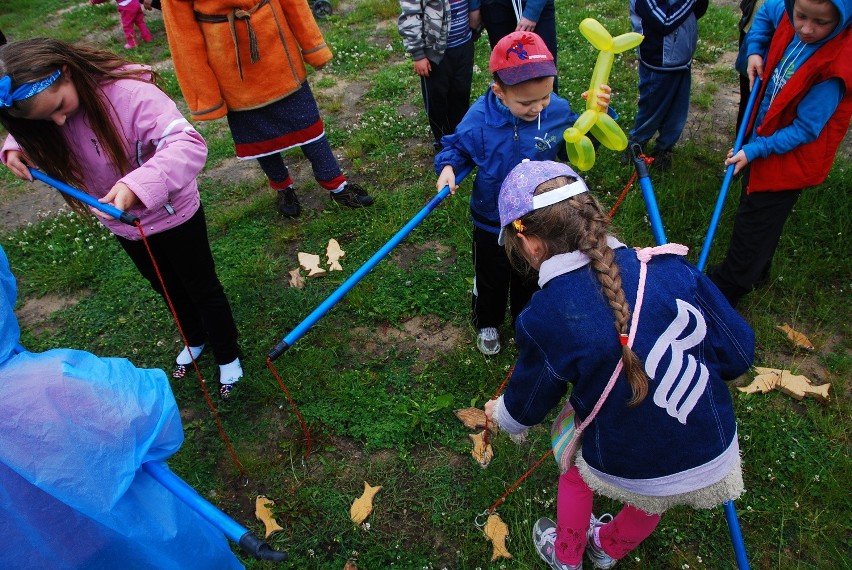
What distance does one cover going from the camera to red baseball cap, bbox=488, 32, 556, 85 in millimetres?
2445

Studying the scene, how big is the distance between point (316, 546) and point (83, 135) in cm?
211

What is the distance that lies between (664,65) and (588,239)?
3.12 metres

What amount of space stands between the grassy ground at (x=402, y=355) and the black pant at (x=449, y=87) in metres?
0.42

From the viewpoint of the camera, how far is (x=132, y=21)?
815cm

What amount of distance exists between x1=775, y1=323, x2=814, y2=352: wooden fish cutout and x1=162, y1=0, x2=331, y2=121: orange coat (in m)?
3.47

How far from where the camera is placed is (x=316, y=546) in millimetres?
2727

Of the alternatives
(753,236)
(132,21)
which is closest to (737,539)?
(753,236)

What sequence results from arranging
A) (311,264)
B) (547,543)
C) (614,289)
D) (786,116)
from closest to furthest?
(614,289) → (547,543) → (786,116) → (311,264)

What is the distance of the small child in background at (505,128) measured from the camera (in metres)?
2.48

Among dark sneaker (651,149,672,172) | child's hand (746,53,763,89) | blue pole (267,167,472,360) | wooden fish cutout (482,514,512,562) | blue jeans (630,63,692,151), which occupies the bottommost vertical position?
wooden fish cutout (482,514,512,562)

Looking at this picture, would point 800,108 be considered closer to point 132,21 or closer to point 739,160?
point 739,160

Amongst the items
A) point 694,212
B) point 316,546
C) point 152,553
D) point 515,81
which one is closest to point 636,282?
point 515,81

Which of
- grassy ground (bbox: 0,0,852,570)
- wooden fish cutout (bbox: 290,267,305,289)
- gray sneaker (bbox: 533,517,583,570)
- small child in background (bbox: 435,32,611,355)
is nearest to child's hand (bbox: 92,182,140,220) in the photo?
small child in background (bbox: 435,32,611,355)

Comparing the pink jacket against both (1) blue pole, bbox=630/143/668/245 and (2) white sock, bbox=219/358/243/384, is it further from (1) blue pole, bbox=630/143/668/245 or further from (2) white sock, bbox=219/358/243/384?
(1) blue pole, bbox=630/143/668/245
